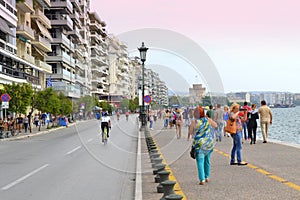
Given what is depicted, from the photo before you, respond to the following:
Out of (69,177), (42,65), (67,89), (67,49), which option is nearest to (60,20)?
(67,49)

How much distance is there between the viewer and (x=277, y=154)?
43.7ft

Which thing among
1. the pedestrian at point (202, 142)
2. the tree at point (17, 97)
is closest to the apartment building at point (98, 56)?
the tree at point (17, 97)

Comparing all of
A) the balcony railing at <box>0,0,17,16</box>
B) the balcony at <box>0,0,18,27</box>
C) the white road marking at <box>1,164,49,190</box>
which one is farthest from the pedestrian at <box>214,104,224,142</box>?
the balcony railing at <box>0,0,17,16</box>

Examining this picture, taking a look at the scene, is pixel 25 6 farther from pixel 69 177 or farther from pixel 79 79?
pixel 79 79

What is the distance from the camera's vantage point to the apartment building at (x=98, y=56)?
10464cm

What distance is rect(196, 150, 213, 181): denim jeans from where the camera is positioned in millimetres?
8290

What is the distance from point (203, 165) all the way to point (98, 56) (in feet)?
336

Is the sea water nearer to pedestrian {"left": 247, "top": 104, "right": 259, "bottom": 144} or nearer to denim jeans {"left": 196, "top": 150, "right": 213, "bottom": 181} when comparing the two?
pedestrian {"left": 247, "top": 104, "right": 259, "bottom": 144}

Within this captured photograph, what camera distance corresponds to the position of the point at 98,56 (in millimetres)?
108938

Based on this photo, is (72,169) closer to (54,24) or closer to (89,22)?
(54,24)

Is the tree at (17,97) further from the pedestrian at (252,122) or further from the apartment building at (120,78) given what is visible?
the apartment building at (120,78)

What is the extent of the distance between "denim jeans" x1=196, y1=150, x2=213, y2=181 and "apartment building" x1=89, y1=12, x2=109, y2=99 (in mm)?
93961

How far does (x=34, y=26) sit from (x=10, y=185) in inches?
1892

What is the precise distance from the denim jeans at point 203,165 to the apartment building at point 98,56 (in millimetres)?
93961
